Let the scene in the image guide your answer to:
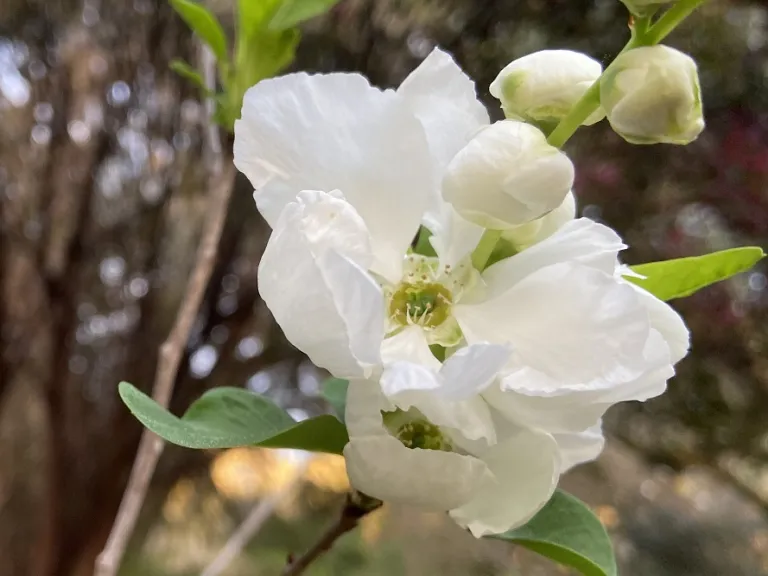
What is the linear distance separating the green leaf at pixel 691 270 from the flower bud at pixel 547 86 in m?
0.06

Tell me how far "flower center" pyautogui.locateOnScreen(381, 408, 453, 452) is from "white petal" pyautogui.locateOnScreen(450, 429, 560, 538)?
14 mm

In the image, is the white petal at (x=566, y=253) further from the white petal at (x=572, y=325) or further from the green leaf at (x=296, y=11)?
the green leaf at (x=296, y=11)

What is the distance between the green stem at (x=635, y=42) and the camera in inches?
7.6

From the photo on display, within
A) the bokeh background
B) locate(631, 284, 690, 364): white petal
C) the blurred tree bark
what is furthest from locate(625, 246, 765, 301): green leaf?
the blurred tree bark

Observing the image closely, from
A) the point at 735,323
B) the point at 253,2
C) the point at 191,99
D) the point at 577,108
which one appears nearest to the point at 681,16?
the point at 577,108

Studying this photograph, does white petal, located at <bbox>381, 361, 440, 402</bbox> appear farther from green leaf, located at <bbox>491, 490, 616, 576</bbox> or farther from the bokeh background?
the bokeh background

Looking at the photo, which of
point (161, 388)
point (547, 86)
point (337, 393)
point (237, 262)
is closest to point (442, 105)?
point (547, 86)

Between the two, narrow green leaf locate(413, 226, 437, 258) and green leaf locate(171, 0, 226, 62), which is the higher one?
narrow green leaf locate(413, 226, 437, 258)

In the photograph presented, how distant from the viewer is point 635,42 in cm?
20

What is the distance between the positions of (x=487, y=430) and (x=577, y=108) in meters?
0.09

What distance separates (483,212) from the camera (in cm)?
21

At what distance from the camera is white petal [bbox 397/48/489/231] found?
232 millimetres

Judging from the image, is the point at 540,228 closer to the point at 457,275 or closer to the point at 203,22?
the point at 457,275

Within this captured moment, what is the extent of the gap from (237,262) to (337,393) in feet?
3.11
